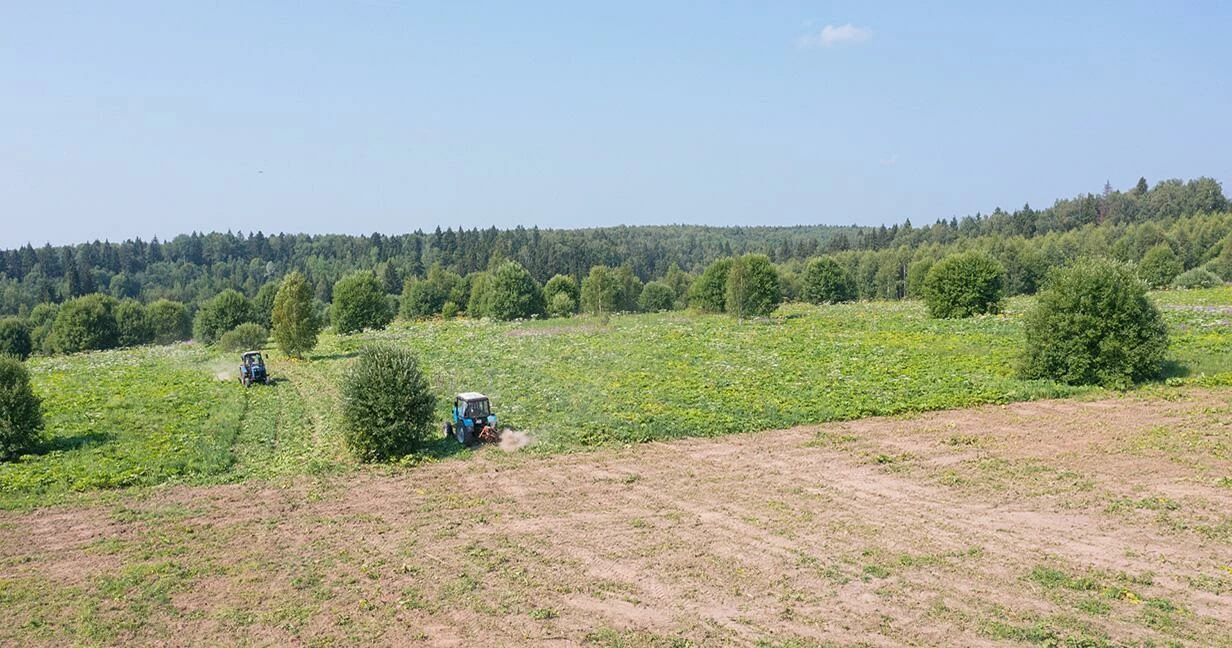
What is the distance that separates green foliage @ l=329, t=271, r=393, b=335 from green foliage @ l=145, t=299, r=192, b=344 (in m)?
43.2

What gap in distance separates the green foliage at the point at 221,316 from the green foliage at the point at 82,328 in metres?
10.9

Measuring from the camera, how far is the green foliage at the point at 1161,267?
296 feet

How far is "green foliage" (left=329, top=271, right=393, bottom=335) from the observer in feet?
221

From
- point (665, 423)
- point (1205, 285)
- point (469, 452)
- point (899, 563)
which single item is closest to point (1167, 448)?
point (899, 563)

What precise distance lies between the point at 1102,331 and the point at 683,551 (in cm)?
2398

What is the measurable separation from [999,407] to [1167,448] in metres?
6.90

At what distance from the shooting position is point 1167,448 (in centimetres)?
2133

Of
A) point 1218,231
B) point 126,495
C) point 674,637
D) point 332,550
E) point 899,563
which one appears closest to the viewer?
point 674,637

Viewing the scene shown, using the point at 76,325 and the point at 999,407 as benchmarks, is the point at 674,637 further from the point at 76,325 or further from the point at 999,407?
the point at 76,325

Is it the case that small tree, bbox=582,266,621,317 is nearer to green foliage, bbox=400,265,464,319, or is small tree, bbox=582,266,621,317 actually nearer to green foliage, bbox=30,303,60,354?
green foliage, bbox=400,265,464,319

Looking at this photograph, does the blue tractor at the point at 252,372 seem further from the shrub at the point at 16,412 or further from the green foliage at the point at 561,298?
the green foliage at the point at 561,298

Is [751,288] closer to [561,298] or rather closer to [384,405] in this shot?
Result: [561,298]

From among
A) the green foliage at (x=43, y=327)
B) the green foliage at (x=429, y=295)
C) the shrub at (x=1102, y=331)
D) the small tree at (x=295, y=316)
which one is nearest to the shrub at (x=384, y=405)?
the shrub at (x=1102, y=331)

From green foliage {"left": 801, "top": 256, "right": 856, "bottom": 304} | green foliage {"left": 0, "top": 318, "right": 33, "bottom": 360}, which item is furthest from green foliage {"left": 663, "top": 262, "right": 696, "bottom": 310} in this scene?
green foliage {"left": 0, "top": 318, "right": 33, "bottom": 360}
